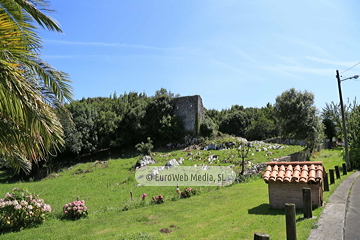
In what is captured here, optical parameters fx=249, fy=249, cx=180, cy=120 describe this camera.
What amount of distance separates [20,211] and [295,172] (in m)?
9.81

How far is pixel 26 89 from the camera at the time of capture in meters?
3.68

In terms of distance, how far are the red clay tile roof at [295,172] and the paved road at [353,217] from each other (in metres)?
1.06

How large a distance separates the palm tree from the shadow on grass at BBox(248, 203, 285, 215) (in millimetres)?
5778

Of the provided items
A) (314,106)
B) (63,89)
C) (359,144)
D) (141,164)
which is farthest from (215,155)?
(63,89)

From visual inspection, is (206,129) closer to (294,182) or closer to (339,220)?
(294,182)

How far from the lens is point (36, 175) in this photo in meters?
30.8

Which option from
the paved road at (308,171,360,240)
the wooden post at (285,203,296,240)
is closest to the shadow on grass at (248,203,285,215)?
the paved road at (308,171,360,240)

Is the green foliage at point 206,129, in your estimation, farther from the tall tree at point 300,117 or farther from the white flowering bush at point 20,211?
the white flowering bush at point 20,211

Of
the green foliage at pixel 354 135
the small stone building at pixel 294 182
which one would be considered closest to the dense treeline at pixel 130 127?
Answer: the green foliage at pixel 354 135

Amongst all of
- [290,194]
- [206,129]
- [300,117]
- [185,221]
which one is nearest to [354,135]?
[300,117]

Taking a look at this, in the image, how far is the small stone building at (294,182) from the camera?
6.83m

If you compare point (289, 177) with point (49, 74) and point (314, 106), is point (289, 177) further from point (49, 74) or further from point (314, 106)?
point (314, 106)

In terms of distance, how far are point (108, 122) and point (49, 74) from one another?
33.1 meters

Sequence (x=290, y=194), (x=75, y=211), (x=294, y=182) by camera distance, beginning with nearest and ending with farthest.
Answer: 1. (x=294, y=182)
2. (x=290, y=194)
3. (x=75, y=211)
